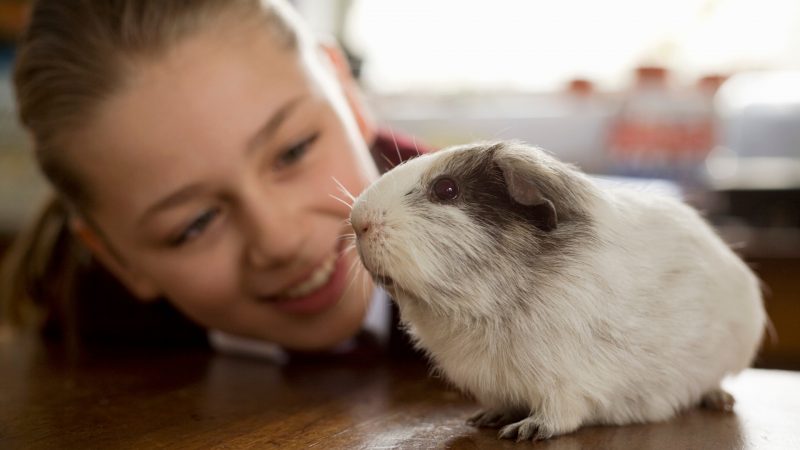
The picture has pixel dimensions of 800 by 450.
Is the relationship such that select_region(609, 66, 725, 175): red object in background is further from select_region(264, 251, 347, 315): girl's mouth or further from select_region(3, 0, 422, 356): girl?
select_region(264, 251, 347, 315): girl's mouth

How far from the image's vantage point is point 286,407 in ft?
3.13

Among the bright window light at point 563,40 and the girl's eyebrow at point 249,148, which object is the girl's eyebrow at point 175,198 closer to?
the girl's eyebrow at point 249,148

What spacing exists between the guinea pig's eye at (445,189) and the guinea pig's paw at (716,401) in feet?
1.38

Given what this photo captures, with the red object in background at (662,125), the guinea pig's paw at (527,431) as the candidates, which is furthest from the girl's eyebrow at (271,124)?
the red object in background at (662,125)

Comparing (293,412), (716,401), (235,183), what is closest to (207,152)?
(235,183)

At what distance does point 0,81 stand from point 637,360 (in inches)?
151

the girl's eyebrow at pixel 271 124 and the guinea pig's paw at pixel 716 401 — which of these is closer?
the guinea pig's paw at pixel 716 401

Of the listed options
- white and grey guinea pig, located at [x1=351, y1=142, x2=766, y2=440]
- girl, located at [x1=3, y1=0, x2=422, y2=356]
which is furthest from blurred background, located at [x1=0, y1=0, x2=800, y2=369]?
white and grey guinea pig, located at [x1=351, y1=142, x2=766, y2=440]

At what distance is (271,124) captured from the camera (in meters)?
1.19

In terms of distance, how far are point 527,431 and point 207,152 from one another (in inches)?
26.2

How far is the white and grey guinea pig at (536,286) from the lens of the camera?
0.76 m

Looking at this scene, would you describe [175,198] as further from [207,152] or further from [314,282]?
[314,282]

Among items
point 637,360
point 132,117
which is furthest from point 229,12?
point 637,360

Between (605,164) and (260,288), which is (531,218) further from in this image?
(605,164)
